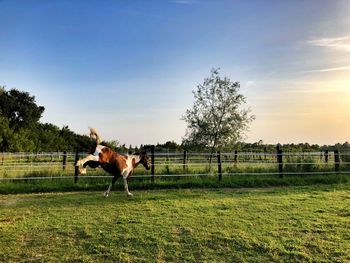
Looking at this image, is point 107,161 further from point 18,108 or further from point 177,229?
point 18,108

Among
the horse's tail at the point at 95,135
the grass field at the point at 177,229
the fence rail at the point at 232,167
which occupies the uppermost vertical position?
the horse's tail at the point at 95,135

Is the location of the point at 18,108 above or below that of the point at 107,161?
above

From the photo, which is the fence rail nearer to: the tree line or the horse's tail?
the horse's tail

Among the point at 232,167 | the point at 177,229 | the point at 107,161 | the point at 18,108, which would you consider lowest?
the point at 177,229

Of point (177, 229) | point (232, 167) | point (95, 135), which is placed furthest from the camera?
point (232, 167)

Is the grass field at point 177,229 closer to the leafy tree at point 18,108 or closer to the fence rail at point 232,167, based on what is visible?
the fence rail at point 232,167

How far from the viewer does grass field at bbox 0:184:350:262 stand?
17.6 ft

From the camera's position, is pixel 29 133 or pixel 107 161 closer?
pixel 107 161

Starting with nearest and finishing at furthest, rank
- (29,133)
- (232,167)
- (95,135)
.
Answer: (95,135) < (232,167) < (29,133)

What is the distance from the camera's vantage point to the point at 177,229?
21.3 feet

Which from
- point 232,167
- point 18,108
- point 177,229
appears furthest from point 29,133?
point 177,229

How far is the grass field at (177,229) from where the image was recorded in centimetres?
535

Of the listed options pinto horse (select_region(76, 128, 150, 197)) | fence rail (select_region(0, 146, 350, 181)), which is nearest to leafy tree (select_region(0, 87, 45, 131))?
fence rail (select_region(0, 146, 350, 181))

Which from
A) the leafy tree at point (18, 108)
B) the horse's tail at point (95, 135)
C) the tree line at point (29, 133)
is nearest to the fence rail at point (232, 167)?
the horse's tail at point (95, 135)
